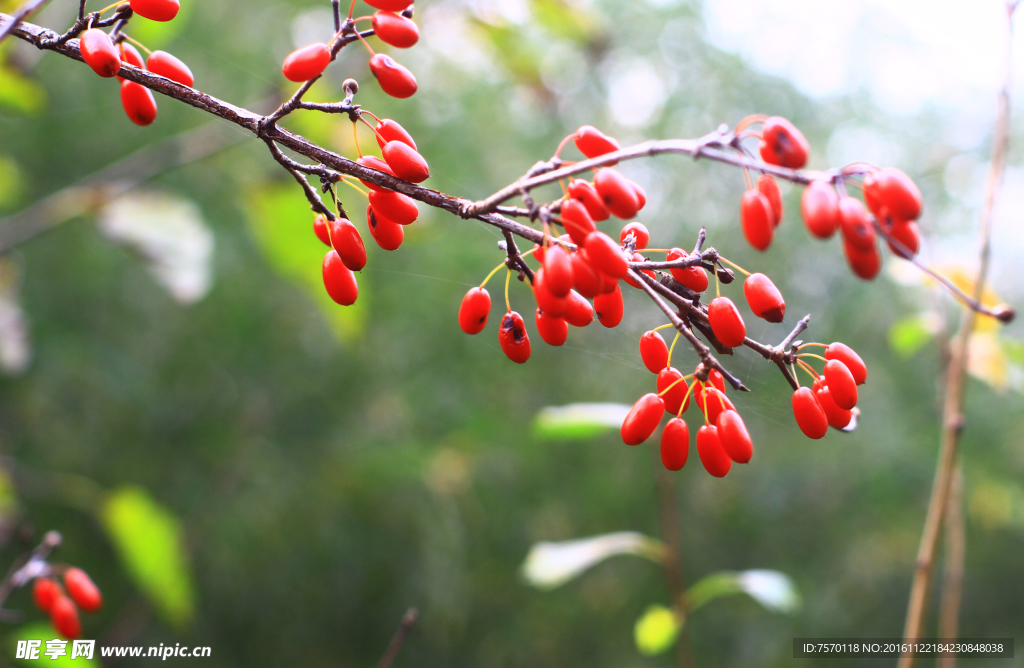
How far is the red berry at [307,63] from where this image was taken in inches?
15.2

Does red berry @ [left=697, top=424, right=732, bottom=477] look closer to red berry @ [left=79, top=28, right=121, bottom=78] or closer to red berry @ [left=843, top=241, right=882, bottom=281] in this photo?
red berry @ [left=843, top=241, right=882, bottom=281]

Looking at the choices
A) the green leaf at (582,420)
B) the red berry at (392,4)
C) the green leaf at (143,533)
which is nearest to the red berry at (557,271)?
the red berry at (392,4)

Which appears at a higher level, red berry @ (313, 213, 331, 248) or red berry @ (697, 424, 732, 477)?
red berry @ (313, 213, 331, 248)

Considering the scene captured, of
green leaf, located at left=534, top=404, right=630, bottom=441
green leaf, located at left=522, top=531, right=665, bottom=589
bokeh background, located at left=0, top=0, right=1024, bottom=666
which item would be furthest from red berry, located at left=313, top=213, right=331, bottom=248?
bokeh background, located at left=0, top=0, right=1024, bottom=666

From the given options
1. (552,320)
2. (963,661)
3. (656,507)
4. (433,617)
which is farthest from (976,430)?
(552,320)

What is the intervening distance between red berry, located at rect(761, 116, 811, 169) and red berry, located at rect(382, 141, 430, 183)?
0.68ft

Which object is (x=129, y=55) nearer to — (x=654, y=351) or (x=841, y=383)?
(x=654, y=351)

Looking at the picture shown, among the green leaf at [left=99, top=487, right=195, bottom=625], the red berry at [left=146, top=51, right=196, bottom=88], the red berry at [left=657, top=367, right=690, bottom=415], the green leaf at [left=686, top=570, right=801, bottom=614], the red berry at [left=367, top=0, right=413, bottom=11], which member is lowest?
the green leaf at [left=99, top=487, right=195, bottom=625]

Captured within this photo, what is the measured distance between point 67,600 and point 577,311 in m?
0.71

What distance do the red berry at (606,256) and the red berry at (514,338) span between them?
114 mm

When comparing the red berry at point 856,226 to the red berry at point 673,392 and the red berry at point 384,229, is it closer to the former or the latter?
the red berry at point 673,392

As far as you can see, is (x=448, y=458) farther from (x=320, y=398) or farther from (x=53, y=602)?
(x=53, y=602)

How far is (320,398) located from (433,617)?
0.95 meters

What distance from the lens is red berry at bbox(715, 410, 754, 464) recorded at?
0.43m
